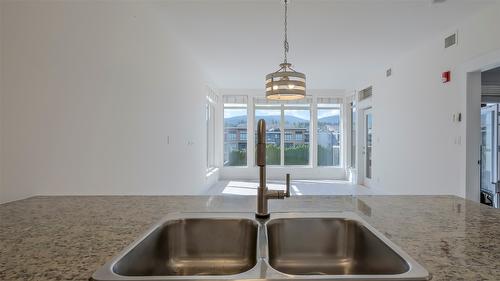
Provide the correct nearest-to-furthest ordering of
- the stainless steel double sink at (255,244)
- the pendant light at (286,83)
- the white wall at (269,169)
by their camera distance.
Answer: the stainless steel double sink at (255,244), the pendant light at (286,83), the white wall at (269,169)

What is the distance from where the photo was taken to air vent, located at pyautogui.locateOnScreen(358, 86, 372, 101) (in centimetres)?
651

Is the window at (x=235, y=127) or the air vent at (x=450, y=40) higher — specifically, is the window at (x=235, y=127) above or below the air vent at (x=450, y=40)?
below

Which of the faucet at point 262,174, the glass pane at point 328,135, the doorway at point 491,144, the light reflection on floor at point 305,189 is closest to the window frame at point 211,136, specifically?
the light reflection on floor at point 305,189

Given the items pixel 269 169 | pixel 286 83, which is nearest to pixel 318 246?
pixel 286 83

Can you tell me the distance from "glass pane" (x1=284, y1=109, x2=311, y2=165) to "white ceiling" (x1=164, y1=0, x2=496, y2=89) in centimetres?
256

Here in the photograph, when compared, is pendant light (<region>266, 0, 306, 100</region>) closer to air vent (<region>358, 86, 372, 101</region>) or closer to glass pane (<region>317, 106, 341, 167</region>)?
air vent (<region>358, 86, 372, 101</region>)

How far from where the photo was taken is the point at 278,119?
26.8 ft

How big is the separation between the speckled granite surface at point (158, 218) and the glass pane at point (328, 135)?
22.5 feet

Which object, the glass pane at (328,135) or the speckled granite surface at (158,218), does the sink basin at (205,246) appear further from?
the glass pane at (328,135)

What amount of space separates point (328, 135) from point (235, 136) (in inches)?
110

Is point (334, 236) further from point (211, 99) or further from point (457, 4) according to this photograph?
point (211, 99)

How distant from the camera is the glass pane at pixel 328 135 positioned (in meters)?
8.16

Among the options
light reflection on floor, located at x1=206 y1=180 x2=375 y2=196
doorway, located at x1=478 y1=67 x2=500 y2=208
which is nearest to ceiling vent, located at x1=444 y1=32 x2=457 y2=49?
doorway, located at x1=478 y1=67 x2=500 y2=208

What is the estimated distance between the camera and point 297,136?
815 cm
